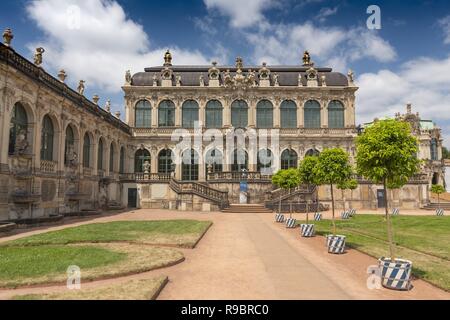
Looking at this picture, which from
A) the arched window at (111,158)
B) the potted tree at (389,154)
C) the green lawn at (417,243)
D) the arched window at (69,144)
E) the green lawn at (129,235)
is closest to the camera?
the potted tree at (389,154)

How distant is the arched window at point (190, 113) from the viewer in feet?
151

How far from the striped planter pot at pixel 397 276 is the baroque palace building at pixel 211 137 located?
24.2 metres

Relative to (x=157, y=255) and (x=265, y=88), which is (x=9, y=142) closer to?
(x=157, y=255)

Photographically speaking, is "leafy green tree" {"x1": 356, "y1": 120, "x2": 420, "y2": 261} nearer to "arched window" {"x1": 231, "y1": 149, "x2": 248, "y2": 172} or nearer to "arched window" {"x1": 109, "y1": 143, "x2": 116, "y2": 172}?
"arched window" {"x1": 109, "y1": 143, "x2": 116, "y2": 172}

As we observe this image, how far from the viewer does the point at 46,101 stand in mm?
24188

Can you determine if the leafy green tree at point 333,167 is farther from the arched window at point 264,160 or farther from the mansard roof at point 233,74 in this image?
the mansard roof at point 233,74

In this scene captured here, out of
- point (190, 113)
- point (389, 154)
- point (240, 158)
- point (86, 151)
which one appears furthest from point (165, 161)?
point (389, 154)

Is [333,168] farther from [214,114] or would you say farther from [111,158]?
[214,114]

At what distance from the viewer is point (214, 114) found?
46188mm

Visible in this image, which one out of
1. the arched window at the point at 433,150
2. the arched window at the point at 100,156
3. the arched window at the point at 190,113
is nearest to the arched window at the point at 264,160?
the arched window at the point at 190,113

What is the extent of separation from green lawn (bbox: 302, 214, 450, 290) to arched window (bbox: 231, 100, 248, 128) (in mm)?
25745

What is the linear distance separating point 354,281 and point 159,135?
39019 millimetres

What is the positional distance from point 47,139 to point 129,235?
1381 cm
